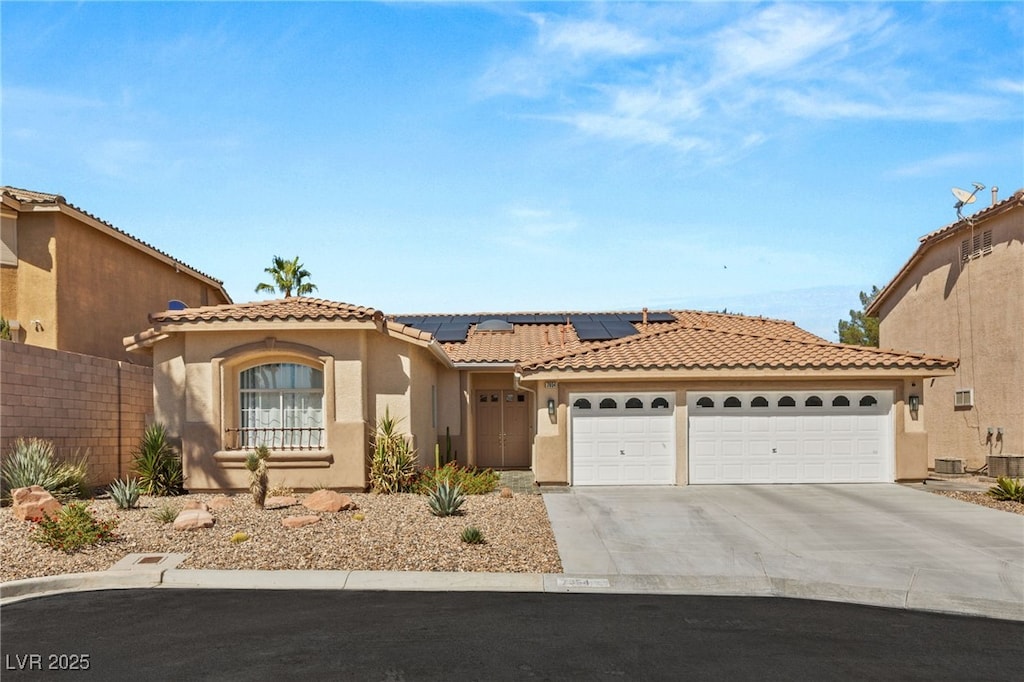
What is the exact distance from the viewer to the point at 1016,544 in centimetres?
1361

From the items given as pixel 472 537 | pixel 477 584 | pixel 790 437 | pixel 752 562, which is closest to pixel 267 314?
pixel 472 537

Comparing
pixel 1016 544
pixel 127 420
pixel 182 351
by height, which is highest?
pixel 182 351

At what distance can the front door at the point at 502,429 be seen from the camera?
25.6m

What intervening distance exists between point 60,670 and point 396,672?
2.99 m

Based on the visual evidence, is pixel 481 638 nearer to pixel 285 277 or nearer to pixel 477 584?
pixel 477 584

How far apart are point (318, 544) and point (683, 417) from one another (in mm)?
10184

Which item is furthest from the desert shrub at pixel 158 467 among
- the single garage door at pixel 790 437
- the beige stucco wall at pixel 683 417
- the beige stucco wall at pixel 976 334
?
the beige stucco wall at pixel 976 334

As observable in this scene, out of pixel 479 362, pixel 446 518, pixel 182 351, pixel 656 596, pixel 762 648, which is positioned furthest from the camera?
pixel 479 362

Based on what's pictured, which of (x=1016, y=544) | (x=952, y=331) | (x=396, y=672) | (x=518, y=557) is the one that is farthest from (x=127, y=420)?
(x=952, y=331)

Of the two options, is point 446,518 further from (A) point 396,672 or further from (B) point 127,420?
(B) point 127,420

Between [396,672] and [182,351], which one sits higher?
[182,351]

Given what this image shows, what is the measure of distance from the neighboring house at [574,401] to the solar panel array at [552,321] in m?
4.95

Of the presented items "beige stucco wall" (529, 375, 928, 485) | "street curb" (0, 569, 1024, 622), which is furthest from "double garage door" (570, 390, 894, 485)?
"street curb" (0, 569, 1024, 622)

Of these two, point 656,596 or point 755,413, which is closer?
point 656,596
